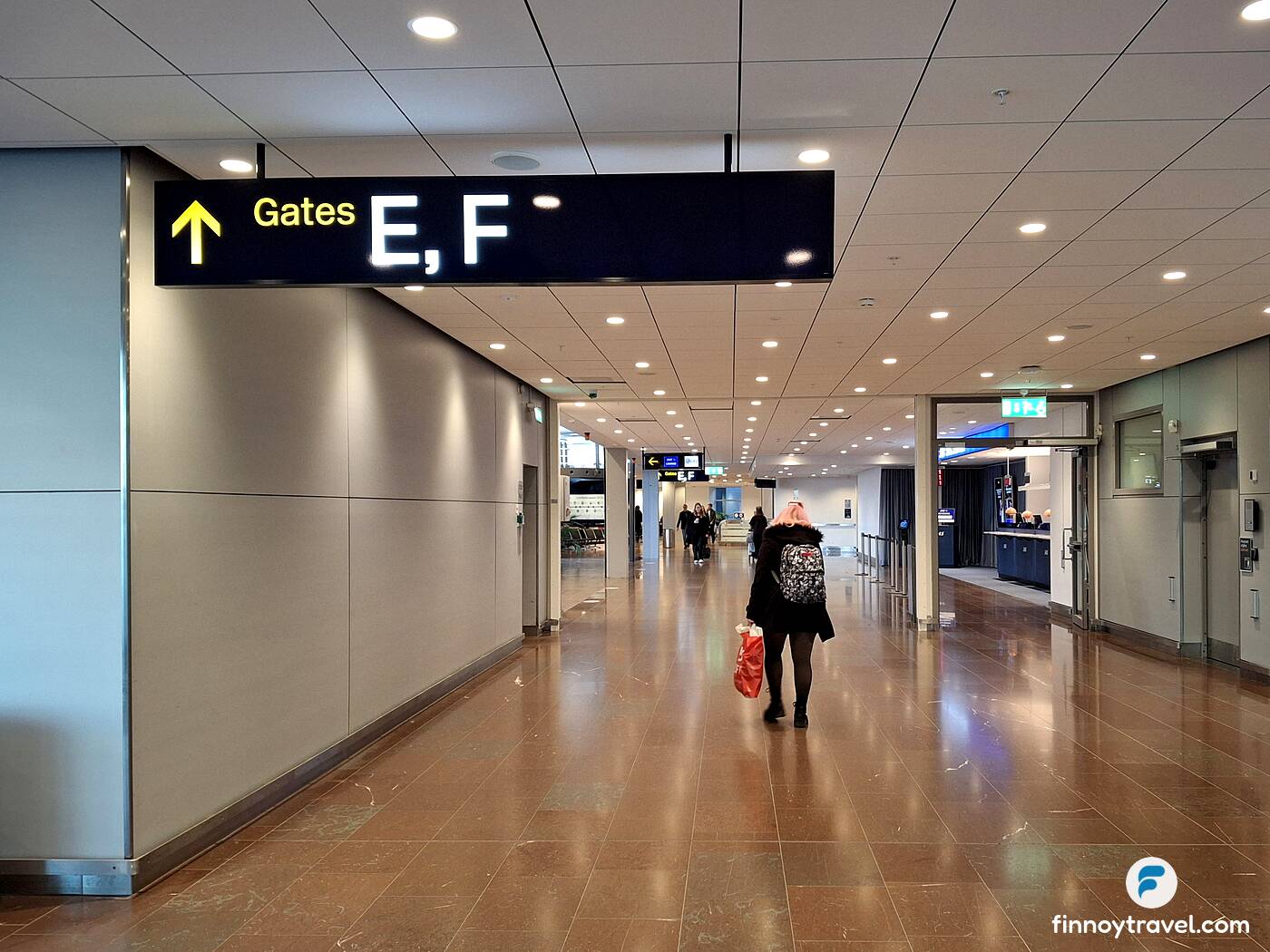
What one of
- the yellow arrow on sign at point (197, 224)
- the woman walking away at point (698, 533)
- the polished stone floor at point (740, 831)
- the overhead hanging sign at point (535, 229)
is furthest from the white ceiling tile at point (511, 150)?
the woman walking away at point (698, 533)

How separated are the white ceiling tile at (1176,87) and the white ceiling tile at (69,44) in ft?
11.1

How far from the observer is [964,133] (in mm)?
3764

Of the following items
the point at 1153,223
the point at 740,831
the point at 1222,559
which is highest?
the point at 1153,223

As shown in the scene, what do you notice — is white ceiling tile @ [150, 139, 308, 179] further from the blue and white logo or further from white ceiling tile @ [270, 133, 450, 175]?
the blue and white logo

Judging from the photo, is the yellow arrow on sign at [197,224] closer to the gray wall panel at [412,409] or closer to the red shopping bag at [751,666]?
the gray wall panel at [412,409]

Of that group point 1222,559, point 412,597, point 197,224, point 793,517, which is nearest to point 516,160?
point 197,224

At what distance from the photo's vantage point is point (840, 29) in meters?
2.93

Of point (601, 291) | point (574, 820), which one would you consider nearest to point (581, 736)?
point (574, 820)

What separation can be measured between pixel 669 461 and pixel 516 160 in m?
20.1

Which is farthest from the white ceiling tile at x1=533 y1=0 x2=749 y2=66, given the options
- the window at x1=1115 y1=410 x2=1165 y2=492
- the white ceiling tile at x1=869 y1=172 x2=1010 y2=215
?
the window at x1=1115 y1=410 x2=1165 y2=492

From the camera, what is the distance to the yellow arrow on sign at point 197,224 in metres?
3.59

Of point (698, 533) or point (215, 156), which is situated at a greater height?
point (215, 156)

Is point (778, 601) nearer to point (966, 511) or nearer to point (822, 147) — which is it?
point (822, 147)

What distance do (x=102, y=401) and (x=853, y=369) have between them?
25.8ft
